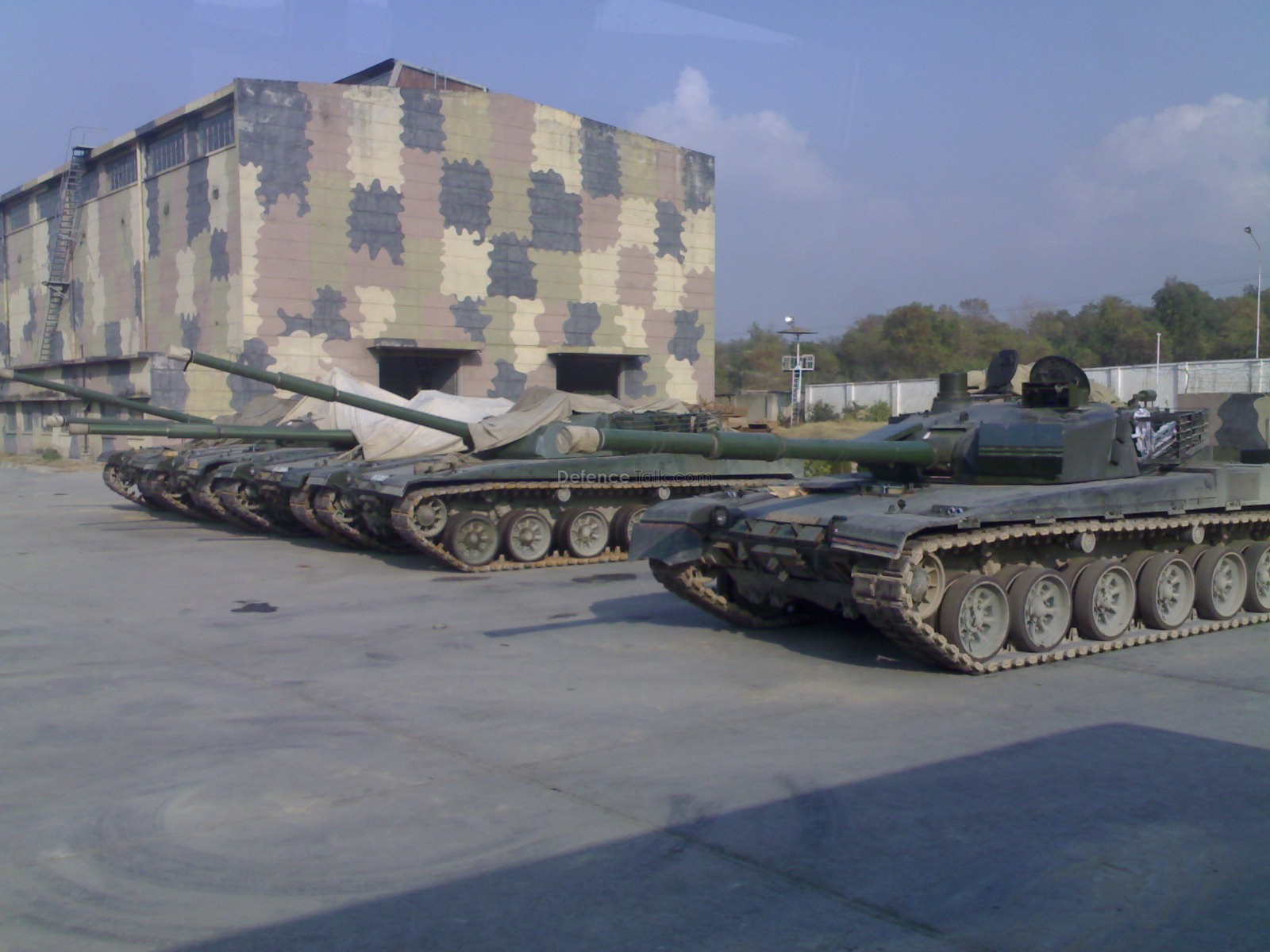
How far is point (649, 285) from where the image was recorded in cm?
3503

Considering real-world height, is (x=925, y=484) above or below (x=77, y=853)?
above

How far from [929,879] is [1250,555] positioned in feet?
24.1

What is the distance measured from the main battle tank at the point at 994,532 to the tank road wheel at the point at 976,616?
0.04 ft

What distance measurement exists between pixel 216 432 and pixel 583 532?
537cm

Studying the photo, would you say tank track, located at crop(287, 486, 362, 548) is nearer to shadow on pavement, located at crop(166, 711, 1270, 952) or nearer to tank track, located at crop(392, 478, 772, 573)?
tank track, located at crop(392, 478, 772, 573)

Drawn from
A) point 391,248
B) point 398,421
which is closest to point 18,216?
point 391,248

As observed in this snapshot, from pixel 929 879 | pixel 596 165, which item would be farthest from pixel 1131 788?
pixel 596 165

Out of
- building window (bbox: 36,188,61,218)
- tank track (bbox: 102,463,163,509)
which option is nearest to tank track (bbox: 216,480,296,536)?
tank track (bbox: 102,463,163,509)

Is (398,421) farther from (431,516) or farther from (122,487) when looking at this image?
(122,487)

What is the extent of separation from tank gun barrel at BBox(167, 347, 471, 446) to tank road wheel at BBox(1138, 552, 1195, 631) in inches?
267

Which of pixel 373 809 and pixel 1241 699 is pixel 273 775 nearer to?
pixel 373 809

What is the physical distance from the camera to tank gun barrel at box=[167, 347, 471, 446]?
11609mm

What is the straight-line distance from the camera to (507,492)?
14.3m

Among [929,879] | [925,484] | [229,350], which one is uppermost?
[229,350]
